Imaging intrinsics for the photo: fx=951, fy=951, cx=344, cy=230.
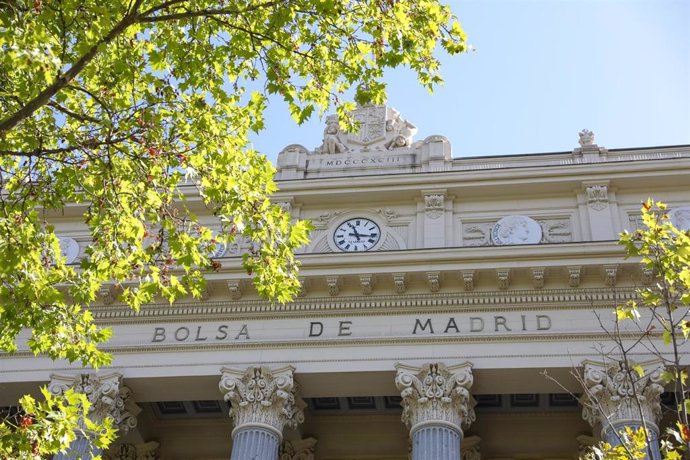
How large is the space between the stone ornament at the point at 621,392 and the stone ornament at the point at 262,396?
662 cm

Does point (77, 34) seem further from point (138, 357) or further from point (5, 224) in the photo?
point (138, 357)

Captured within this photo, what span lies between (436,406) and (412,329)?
7.18 ft

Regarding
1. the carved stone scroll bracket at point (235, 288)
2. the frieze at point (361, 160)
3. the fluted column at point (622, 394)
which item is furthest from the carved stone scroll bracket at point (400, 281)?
the frieze at point (361, 160)

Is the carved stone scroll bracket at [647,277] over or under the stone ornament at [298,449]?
over

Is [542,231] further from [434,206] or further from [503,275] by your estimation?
[434,206]

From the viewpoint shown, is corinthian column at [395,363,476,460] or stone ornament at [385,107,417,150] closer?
corinthian column at [395,363,476,460]

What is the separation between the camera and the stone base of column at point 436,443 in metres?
20.4

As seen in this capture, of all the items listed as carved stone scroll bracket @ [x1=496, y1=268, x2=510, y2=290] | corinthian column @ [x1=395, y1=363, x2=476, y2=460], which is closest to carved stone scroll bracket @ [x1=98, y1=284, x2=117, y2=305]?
corinthian column @ [x1=395, y1=363, x2=476, y2=460]

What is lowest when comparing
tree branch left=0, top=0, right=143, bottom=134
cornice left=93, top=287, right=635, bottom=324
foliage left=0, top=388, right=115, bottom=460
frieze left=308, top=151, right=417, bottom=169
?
foliage left=0, top=388, right=115, bottom=460

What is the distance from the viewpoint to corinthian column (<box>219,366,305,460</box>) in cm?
2128

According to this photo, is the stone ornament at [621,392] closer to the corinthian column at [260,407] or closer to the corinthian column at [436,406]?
the corinthian column at [436,406]

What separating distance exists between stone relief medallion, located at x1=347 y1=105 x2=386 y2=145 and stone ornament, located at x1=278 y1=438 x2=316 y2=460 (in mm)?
8888

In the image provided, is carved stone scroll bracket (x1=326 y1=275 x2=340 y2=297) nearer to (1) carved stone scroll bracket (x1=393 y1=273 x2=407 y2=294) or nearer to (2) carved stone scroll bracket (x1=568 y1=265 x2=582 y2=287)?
(1) carved stone scroll bracket (x1=393 y1=273 x2=407 y2=294)

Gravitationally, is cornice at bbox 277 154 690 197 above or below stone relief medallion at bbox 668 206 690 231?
above
